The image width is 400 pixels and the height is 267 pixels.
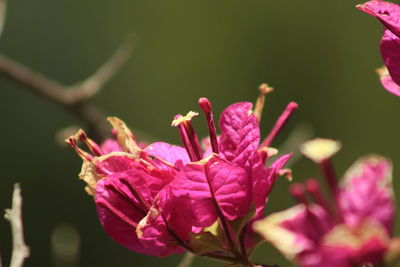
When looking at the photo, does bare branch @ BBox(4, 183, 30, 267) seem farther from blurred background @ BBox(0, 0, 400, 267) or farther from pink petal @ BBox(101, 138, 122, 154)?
blurred background @ BBox(0, 0, 400, 267)

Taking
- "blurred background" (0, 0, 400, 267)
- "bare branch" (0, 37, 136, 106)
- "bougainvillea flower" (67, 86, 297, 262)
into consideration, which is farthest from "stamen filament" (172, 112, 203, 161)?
"blurred background" (0, 0, 400, 267)

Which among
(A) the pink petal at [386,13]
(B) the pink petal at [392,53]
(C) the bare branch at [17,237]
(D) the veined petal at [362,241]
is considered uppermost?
(A) the pink petal at [386,13]

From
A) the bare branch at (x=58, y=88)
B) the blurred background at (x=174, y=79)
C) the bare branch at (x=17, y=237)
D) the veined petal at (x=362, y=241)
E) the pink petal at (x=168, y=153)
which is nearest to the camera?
the veined petal at (x=362, y=241)

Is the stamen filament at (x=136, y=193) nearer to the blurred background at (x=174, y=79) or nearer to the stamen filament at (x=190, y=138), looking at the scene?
the stamen filament at (x=190, y=138)

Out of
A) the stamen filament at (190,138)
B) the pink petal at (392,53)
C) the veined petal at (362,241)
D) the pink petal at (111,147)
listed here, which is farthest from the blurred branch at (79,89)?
the veined petal at (362,241)

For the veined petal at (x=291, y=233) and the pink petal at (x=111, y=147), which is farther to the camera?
the pink petal at (x=111, y=147)

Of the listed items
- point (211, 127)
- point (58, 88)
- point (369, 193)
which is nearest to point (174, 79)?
point (58, 88)

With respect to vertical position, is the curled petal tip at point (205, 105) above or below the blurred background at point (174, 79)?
above
